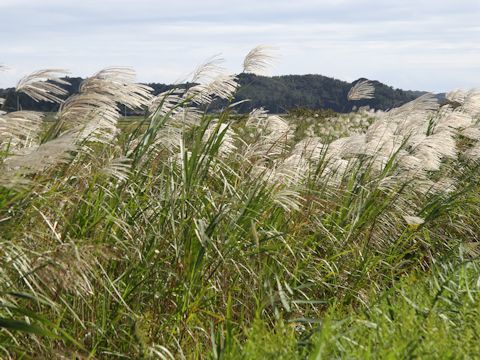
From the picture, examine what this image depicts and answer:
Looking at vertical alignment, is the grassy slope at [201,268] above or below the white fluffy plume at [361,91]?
below

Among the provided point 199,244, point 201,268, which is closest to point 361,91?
point 199,244

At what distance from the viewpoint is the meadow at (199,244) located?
3.19 metres

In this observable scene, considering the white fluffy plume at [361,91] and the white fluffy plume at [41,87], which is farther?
the white fluffy plume at [361,91]

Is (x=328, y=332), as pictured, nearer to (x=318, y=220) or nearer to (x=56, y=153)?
(x=56, y=153)

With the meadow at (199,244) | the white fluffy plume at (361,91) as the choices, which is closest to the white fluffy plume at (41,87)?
the meadow at (199,244)

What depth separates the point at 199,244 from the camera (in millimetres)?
3914

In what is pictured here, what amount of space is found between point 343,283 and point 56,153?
229cm

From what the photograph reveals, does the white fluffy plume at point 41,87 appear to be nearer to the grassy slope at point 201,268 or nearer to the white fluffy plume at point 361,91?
the grassy slope at point 201,268

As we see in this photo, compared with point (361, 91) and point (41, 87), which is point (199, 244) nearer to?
point (41, 87)

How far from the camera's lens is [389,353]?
289 centimetres

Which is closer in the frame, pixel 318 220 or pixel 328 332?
pixel 328 332

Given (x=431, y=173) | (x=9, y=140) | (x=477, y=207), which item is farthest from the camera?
(x=431, y=173)

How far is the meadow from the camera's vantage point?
3188mm

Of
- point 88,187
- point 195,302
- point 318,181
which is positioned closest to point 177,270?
point 195,302
